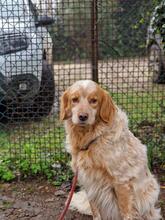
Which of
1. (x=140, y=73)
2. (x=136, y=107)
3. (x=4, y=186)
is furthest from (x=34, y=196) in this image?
(x=140, y=73)

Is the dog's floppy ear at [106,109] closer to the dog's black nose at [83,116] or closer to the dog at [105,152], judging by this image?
the dog at [105,152]

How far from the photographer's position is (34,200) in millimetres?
4492

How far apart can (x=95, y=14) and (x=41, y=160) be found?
5.65 ft

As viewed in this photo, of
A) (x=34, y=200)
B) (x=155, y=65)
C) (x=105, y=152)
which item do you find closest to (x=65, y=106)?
(x=105, y=152)

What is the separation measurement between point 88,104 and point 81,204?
125 centimetres

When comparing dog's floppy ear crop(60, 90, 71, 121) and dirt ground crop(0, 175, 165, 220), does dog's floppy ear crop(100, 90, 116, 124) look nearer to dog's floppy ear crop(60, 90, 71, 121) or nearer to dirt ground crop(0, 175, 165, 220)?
dog's floppy ear crop(60, 90, 71, 121)

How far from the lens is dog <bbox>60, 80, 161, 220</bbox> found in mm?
3441

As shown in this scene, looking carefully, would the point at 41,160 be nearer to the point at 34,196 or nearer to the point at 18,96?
the point at 34,196

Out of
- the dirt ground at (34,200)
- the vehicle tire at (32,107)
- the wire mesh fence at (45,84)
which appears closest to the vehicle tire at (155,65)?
the wire mesh fence at (45,84)

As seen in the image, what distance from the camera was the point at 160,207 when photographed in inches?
167

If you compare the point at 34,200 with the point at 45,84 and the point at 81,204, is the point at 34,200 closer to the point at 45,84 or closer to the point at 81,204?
the point at 81,204

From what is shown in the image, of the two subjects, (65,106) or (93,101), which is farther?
(65,106)

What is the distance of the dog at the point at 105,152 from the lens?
3441 mm

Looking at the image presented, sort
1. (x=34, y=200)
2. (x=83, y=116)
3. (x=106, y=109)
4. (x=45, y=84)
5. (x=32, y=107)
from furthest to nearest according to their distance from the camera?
(x=45, y=84)
(x=32, y=107)
(x=34, y=200)
(x=106, y=109)
(x=83, y=116)
